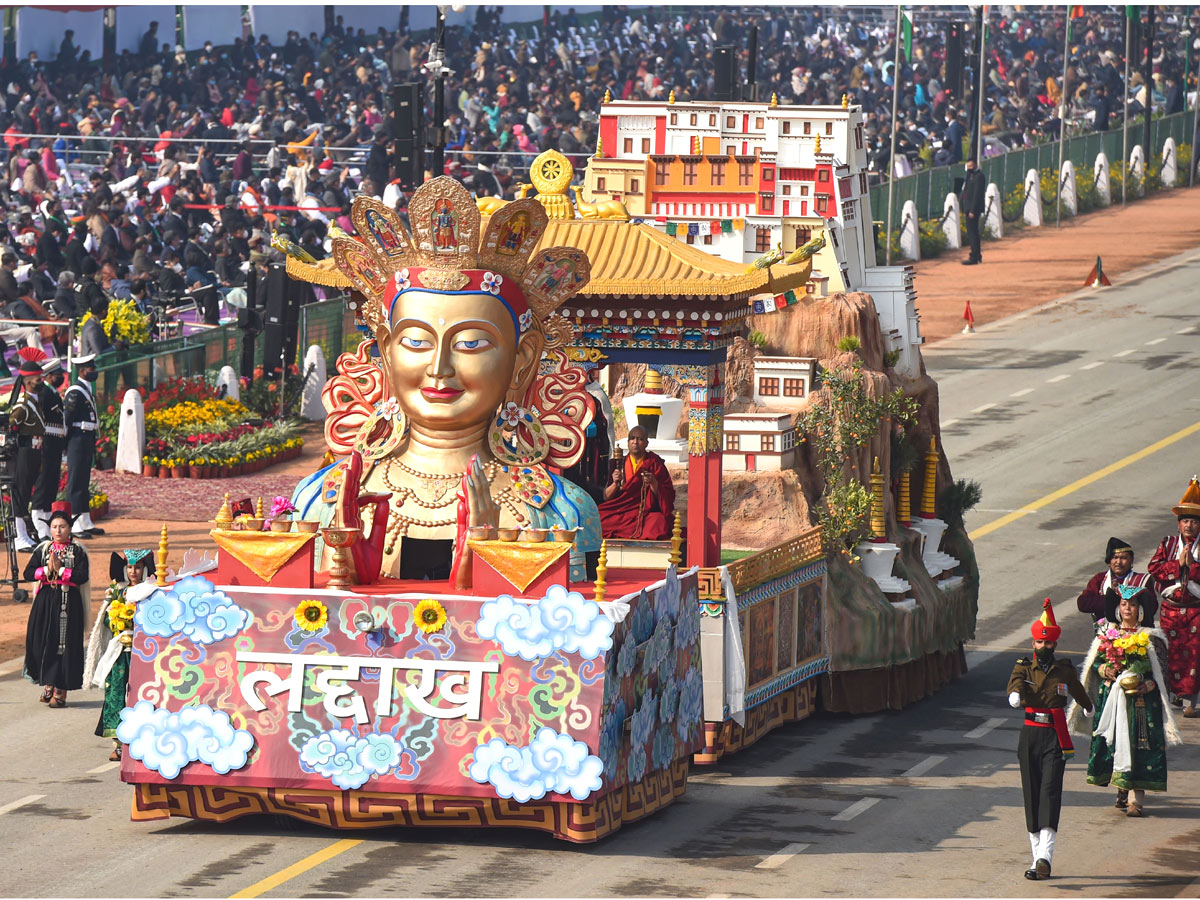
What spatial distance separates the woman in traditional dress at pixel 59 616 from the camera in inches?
824

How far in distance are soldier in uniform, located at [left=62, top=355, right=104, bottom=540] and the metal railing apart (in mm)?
24793

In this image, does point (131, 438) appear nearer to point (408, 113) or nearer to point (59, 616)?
point (408, 113)

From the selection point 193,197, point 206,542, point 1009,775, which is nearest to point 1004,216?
point 193,197

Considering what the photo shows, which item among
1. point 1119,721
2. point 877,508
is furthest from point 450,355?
point 877,508

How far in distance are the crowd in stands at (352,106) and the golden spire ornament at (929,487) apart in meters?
7.89

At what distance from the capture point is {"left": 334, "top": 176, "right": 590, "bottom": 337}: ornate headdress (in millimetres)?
17594

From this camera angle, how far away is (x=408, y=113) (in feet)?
96.7

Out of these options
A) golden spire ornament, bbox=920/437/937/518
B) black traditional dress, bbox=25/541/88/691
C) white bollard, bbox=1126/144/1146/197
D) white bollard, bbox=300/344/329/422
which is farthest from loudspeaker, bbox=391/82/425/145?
white bollard, bbox=1126/144/1146/197

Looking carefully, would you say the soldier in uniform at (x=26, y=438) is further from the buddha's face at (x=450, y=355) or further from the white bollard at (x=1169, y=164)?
the white bollard at (x=1169, y=164)

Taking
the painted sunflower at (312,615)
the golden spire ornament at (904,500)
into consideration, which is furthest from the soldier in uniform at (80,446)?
the painted sunflower at (312,615)

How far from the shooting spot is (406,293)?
1766cm

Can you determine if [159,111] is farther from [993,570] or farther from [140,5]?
[993,570]

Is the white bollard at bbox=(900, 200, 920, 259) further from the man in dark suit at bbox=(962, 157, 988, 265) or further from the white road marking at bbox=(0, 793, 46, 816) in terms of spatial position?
the white road marking at bbox=(0, 793, 46, 816)

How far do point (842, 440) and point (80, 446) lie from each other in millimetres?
9264
